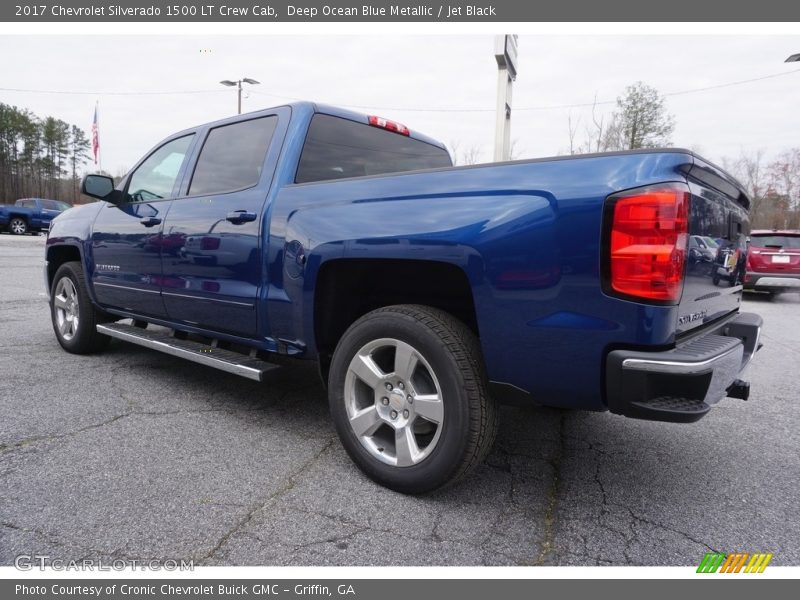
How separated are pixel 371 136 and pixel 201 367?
251cm

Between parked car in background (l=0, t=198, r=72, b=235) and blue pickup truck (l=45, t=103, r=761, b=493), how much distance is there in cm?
2520

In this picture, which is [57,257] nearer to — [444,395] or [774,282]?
[444,395]

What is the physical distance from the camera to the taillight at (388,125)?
359cm

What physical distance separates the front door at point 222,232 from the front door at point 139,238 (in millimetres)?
182

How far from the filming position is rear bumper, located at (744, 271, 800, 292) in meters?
10.8

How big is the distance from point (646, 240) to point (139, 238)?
348 cm

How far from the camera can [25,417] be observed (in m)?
3.16

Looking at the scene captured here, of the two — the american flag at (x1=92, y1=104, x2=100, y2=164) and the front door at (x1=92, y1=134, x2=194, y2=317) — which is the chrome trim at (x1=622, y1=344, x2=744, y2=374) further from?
the american flag at (x1=92, y1=104, x2=100, y2=164)

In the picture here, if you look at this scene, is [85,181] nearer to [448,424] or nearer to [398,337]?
[398,337]

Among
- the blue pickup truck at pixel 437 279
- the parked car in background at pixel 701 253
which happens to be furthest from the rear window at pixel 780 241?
the parked car in background at pixel 701 253

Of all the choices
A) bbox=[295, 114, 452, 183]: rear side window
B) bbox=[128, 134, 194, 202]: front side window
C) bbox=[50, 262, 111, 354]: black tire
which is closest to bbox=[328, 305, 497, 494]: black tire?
bbox=[295, 114, 452, 183]: rear side window

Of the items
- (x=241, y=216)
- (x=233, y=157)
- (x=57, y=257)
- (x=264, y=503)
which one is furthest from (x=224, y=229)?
(x=57, y=257)

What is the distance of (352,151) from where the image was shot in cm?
338

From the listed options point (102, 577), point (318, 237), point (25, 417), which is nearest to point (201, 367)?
point (25, 417)
